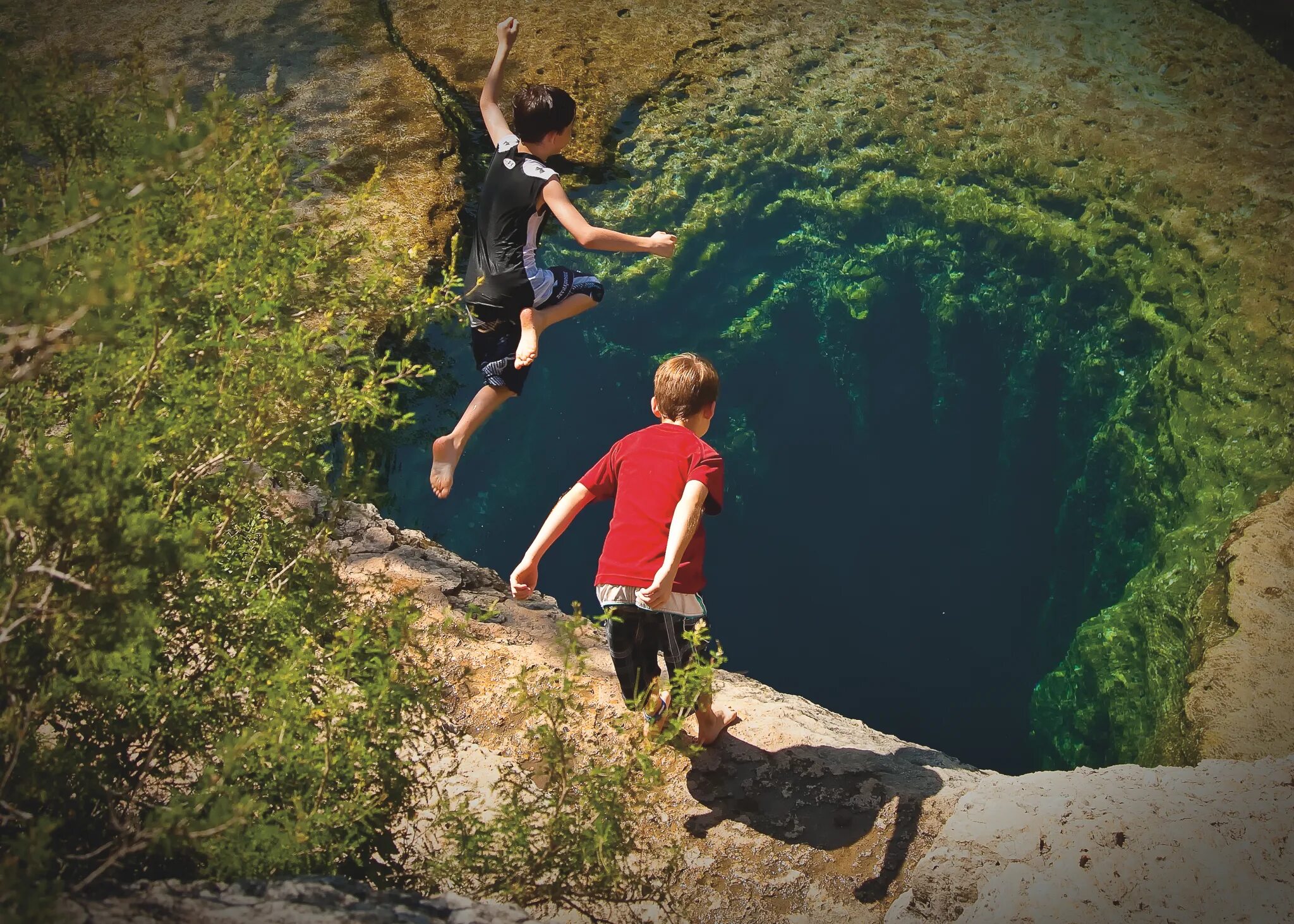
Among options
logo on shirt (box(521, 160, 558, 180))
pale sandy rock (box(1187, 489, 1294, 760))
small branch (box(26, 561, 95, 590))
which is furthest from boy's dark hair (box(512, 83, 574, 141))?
pale sandy rock (box(1187, 489, 1294, 760))

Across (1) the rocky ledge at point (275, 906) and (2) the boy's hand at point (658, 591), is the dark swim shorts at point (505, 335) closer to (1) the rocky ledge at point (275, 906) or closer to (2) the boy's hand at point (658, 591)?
(2) the boy's hand at point (658, 591)

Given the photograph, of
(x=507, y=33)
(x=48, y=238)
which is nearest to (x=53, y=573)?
(x=48, y=238)

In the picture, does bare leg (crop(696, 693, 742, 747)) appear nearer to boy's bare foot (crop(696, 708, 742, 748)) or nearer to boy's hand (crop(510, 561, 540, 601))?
boy's bare foot (crop(696, 708, 742, 748))

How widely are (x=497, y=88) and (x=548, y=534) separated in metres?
1.90

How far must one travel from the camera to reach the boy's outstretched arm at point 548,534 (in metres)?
2.69

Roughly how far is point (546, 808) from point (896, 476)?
14.0 feet

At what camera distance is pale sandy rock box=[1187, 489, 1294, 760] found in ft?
10.3

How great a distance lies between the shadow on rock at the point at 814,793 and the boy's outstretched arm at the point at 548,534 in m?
0.75

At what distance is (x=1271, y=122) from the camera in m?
5.23

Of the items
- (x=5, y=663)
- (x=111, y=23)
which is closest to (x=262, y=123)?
(x=5, y=663)

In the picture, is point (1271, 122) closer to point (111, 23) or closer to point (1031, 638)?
point (1031, 638)

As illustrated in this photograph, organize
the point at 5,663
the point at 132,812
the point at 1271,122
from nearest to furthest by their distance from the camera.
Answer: the point at 5,663, the point at 132,812, the point at 1271,122

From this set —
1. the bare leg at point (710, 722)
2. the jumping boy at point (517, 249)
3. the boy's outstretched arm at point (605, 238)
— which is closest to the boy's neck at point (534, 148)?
the jumping boy at point (517, 249)

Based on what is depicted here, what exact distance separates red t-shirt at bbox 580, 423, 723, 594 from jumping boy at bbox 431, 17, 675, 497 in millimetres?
743
